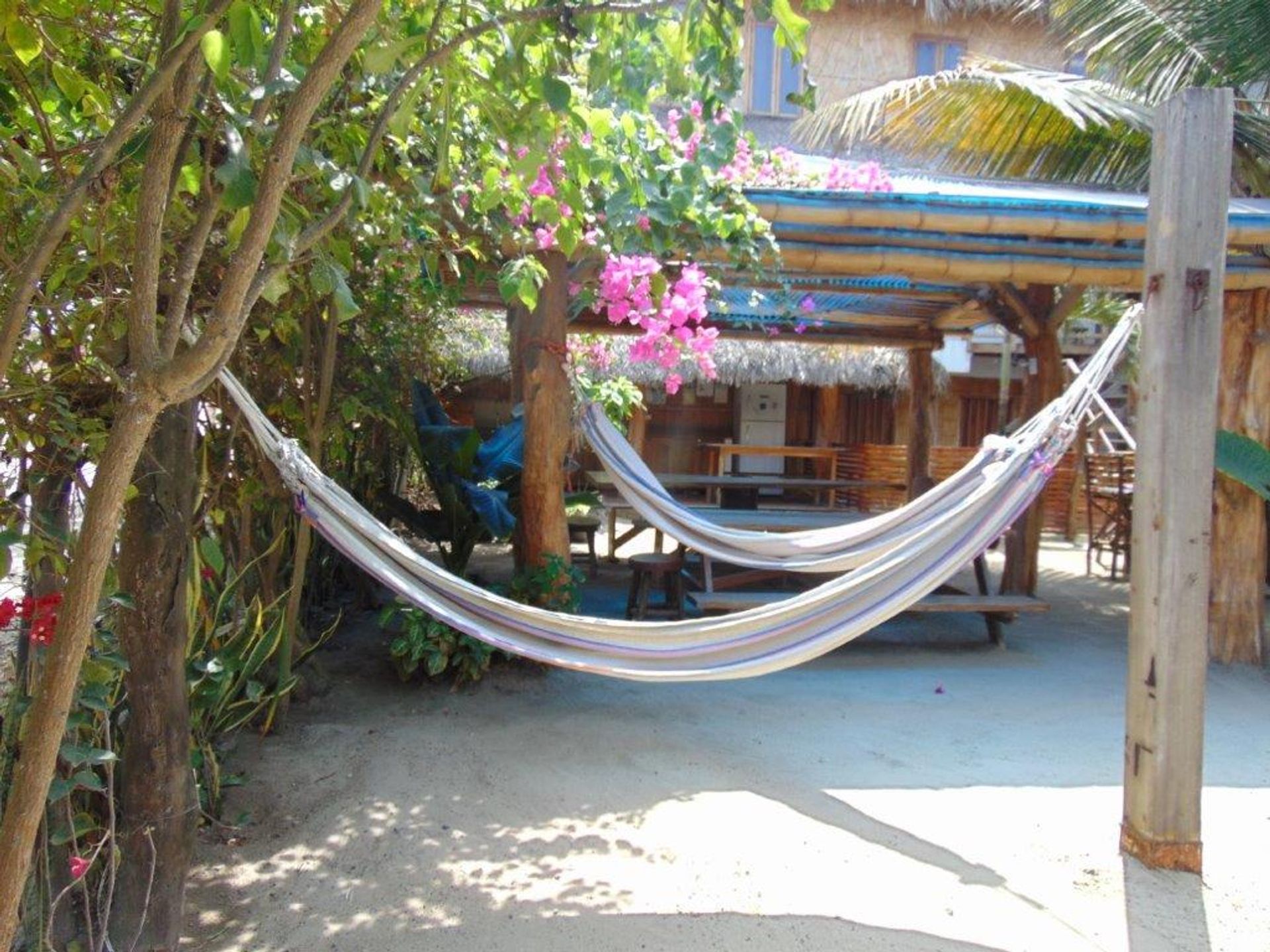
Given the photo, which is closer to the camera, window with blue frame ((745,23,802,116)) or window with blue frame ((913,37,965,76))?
window with blue frame ((745,23,802,116))

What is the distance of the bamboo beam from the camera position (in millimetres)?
3459

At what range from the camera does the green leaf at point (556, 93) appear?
1.44m

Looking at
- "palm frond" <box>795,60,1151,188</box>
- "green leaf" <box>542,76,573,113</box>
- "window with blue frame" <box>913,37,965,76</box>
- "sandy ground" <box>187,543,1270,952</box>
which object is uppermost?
"window with blue frame" <box>913,37,965,76</box>

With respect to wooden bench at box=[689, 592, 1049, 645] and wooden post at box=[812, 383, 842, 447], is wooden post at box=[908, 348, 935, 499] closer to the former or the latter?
wooden bench at box=[689, 592, 1049, 645]

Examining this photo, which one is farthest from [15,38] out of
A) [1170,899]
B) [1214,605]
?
[1214,605]

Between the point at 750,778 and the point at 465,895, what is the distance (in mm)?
993

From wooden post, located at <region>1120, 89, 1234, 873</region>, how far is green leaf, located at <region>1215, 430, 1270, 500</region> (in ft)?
7.05

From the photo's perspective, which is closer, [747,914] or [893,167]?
[747,914]

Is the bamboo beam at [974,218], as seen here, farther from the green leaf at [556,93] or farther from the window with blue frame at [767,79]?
the window with blue frame at [767,79]

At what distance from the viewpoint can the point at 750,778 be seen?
2842mm

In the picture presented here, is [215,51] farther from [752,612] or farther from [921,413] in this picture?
[921,413]

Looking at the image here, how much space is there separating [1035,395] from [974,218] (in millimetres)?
1992

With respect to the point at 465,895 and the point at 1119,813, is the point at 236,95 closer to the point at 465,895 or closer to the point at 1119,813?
the point at 465,895

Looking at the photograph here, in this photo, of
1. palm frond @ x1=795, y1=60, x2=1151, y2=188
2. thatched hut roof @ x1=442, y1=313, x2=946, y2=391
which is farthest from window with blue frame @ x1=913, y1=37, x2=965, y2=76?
palm frond @ x1=795, y1=60, x2=1151, y2=188
